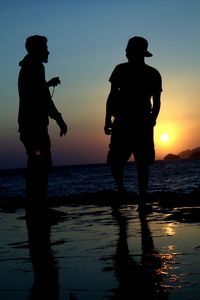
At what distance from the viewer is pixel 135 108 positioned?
630cm

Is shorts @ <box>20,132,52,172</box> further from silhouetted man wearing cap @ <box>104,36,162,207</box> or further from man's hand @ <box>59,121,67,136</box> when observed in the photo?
silhouetted man wearing cap @ <box>104,36,162,207</box>

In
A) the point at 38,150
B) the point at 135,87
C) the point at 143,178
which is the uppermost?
the point at 135,87

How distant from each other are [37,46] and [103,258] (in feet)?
9.98

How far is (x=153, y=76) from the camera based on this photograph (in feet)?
20.7

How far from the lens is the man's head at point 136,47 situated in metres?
6.22

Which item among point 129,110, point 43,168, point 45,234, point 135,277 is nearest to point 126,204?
point 129,110

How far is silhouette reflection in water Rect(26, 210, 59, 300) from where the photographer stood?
7.96ft

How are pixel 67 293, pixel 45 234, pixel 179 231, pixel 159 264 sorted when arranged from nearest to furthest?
pixel 67 293 → pixel 159 264 → pixel 179 231 → pixel 45 234

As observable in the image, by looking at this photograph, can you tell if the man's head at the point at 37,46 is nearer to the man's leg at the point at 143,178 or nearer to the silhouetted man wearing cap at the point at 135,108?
the silhouetted man wearing cap at the point at 135,108

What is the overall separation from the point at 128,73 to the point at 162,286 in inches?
167

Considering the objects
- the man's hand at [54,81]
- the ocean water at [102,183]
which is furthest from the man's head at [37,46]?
the ocean water at [102,183]

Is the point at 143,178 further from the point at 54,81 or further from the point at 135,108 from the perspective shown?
the point at 54,81

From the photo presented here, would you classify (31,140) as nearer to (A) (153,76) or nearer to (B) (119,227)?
(B) (119,227)

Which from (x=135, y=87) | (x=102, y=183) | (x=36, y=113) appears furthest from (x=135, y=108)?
(x=102, y=183)
